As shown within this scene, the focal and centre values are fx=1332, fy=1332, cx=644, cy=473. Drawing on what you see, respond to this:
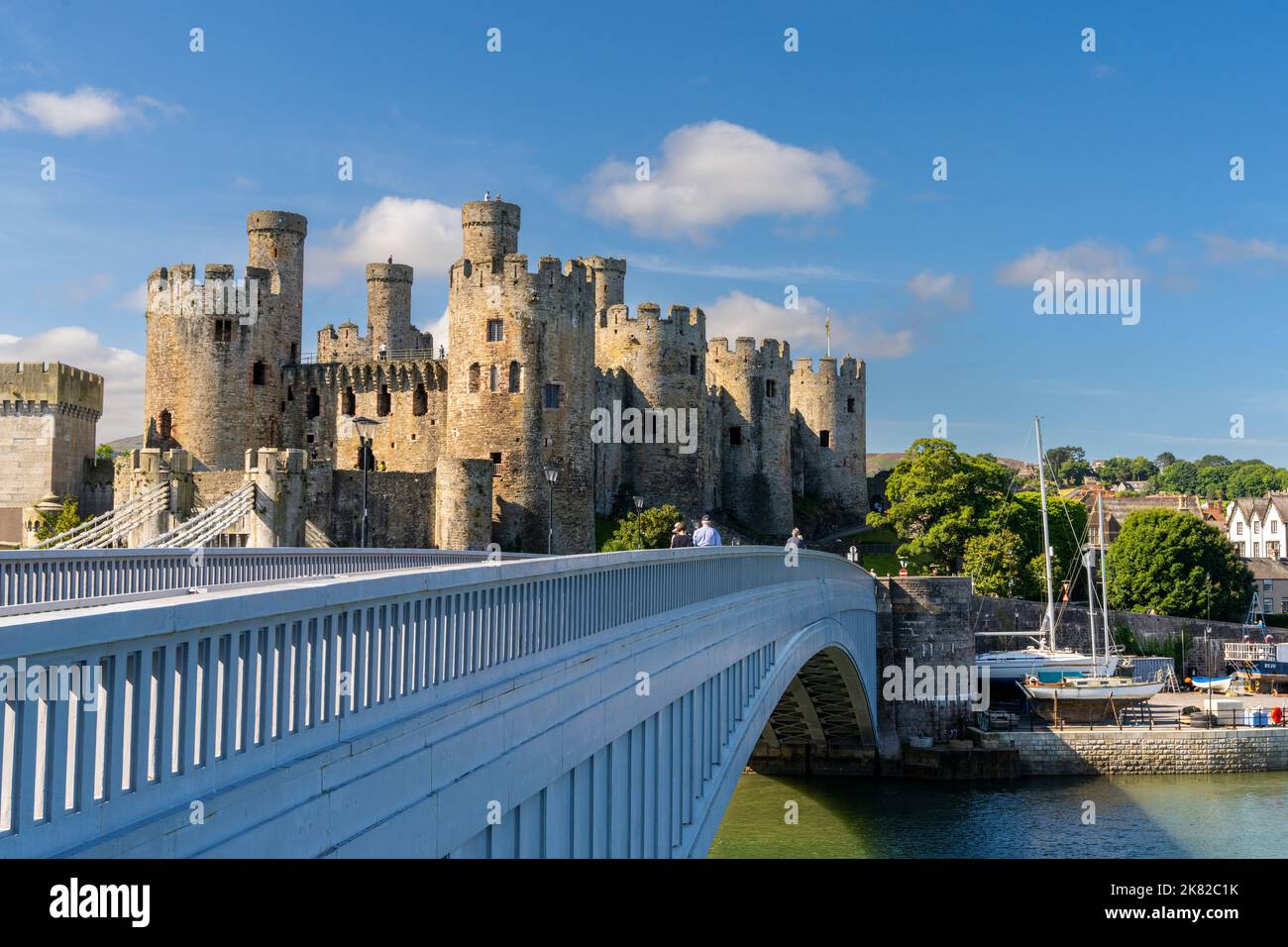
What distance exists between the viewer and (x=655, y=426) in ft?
200

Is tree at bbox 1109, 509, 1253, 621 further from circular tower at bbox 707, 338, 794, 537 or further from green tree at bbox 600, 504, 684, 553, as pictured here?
green tree at bbox 600, 504, 684, 553

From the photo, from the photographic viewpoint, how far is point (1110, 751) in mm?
40938

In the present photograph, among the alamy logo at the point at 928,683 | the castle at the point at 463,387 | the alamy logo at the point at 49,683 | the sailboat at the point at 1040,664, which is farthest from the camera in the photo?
the castle at the point at 463,387

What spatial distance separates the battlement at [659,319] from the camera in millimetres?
61344

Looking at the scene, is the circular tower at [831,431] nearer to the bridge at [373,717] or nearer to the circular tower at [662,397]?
the circular tower at [662,397]

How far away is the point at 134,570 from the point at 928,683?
3060cm

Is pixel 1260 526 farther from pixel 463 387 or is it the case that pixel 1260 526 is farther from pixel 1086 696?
pixel 463 387

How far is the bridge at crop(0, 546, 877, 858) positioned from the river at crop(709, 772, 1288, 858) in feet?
67.3
